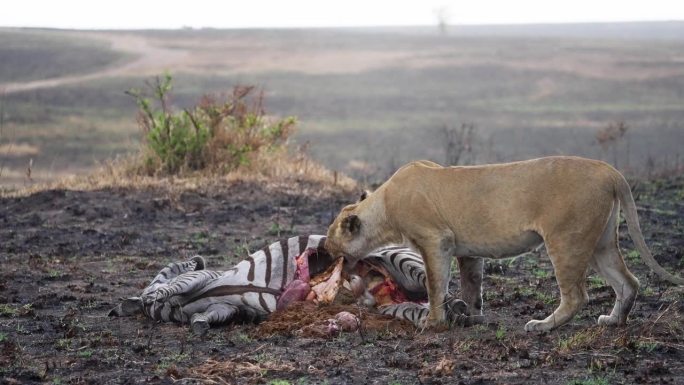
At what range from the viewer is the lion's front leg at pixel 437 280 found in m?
7.74

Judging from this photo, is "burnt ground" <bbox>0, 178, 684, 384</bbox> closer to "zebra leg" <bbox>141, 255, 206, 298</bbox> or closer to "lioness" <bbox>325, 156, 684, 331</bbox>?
"lioness" <bbox>325, 156, 684, 331</bbox>

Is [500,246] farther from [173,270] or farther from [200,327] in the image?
[173,270]

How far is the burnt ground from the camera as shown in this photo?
6.61 metres

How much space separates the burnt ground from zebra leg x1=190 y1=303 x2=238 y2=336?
8 cm

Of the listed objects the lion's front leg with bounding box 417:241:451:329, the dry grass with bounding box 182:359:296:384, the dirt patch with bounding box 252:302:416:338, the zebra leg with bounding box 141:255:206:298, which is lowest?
the dirt patch with bounding box 252:302:416:338

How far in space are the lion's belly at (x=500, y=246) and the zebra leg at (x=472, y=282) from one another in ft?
0.89

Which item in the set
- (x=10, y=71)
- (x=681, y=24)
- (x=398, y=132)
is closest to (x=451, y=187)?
(x=398, y=132)

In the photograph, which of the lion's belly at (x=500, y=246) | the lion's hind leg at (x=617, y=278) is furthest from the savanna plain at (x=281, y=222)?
the lion's belly at (x=500, y=246)

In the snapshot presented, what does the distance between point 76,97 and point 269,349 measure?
29.3 meters

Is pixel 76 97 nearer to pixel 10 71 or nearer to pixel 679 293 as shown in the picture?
pixel 10 71

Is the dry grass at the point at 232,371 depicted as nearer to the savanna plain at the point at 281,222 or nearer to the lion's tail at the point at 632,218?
the savanna plain at the point at 281,222

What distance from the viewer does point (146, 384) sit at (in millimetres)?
6500

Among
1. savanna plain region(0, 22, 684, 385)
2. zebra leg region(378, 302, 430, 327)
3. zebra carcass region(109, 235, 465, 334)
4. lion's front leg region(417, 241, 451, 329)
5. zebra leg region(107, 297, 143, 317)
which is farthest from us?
zebra leg region(107, 297, 143, 317)

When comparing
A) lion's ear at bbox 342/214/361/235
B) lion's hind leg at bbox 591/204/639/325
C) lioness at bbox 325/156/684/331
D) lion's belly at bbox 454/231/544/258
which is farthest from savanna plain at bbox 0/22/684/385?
lion's ear at bbox 342/214/361/235
